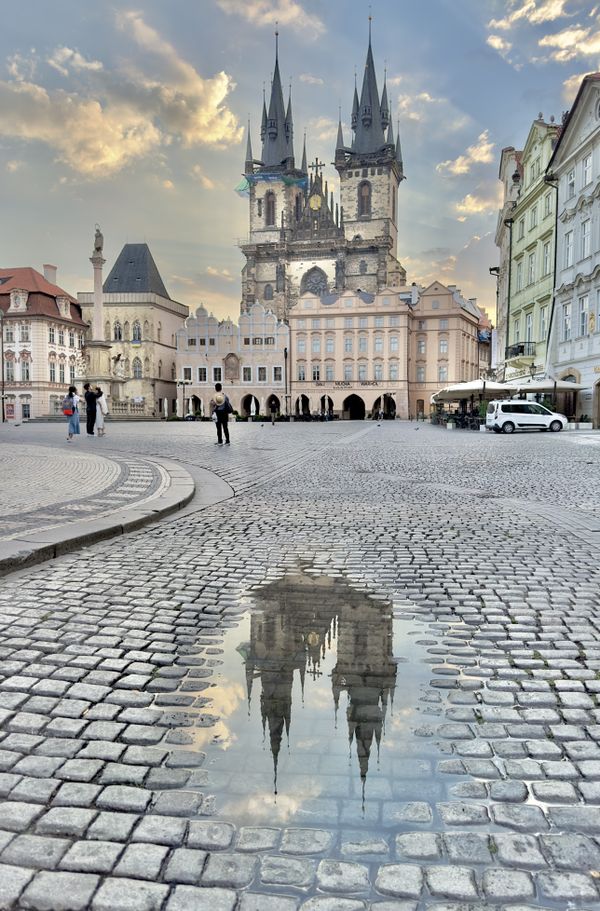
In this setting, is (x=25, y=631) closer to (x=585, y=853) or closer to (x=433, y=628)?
(x=433, y=628)

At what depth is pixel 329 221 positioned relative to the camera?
95.6 m

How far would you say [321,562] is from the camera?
18.1 feet

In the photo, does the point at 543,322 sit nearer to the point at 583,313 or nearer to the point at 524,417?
the point at 583,313

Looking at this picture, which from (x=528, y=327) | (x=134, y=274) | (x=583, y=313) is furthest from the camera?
(x=134, y=274)

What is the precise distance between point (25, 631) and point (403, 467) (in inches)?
423

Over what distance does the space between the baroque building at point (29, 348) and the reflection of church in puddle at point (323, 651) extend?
6989cm

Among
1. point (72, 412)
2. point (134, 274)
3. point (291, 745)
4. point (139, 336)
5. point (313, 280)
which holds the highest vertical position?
point (134, 274)

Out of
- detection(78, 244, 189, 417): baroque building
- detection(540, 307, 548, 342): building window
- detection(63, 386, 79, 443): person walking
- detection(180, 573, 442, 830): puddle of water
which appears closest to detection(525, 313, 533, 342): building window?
detection(540, 307, 548, 342): building window

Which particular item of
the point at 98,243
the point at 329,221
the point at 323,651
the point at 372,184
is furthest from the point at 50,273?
the point at 323,651

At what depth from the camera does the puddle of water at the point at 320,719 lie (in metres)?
2.24

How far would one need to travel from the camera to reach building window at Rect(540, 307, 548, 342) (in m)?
36.3

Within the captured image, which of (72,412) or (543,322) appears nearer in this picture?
(72,412)

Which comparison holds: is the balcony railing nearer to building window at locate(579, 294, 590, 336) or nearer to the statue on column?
building window at locate(579, 294, 590, 336)

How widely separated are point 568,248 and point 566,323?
3663mm
